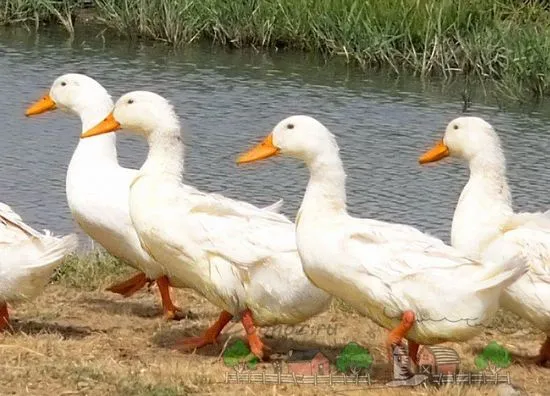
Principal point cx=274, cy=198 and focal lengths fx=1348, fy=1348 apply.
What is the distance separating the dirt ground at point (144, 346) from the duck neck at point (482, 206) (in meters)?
0.63

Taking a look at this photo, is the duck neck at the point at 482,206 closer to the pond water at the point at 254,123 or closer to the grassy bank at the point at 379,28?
the pond water at the point at 254,123

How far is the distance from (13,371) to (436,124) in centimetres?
1024

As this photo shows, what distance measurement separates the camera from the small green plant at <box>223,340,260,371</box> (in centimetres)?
702

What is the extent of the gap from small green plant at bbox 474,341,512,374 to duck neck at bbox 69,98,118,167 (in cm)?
271

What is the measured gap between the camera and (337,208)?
6973 mm

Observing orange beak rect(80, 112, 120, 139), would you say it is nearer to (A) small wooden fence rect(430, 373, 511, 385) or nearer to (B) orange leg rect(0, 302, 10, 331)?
(B) orange leg rect(0, 302, 10, 331)

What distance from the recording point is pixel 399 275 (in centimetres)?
650

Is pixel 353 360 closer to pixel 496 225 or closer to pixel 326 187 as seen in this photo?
pixel 326 187

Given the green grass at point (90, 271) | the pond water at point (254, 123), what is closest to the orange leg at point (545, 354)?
the green grass at point (90, 271)

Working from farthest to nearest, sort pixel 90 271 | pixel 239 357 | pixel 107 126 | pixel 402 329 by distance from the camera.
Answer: pixel 90 271, pixel 107 126, pixel 239 357, pixel 402 329

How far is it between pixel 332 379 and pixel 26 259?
70.4 inches

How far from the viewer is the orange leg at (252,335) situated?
7117 mm

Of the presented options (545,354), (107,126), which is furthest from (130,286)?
(545,354)

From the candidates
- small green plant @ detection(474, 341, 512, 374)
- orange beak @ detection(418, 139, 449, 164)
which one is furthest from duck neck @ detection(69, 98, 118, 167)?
small green plant @ detection(474, 341, 512, 374)
